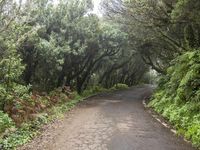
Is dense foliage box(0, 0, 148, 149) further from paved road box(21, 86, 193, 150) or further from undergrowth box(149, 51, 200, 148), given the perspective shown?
undergrowth box(149, 51, 200, 148)

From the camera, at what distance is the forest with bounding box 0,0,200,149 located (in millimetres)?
14766

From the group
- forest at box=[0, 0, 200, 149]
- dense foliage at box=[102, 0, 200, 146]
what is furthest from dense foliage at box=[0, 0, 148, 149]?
dense foliage at box=[102, 0, 200, 146]

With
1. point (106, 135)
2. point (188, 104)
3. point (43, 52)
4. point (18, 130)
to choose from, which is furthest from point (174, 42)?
point (18, 130)

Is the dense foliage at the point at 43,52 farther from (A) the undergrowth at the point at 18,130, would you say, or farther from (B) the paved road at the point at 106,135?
(B) the paved road at the point at 106,135

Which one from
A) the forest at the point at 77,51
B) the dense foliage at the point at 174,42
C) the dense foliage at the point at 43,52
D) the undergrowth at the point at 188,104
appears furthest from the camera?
the dense foliage at the point at 174,42

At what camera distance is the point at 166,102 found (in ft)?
69.8

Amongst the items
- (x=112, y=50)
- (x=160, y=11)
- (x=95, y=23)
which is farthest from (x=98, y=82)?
(x=160, y=11)

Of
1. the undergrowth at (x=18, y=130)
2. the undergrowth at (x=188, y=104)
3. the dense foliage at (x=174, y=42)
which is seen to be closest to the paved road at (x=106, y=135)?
the undergrowth at (x=18, y=130)

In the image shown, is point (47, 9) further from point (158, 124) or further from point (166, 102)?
point (158, 124)

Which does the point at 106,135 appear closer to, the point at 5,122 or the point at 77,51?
the point at 5,122

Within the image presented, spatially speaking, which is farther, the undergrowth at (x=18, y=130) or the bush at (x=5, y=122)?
the bush at (x=5, y=122)

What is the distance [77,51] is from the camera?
97.0 ft

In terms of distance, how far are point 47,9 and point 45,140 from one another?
16279 mm

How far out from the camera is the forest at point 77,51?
581 inches
